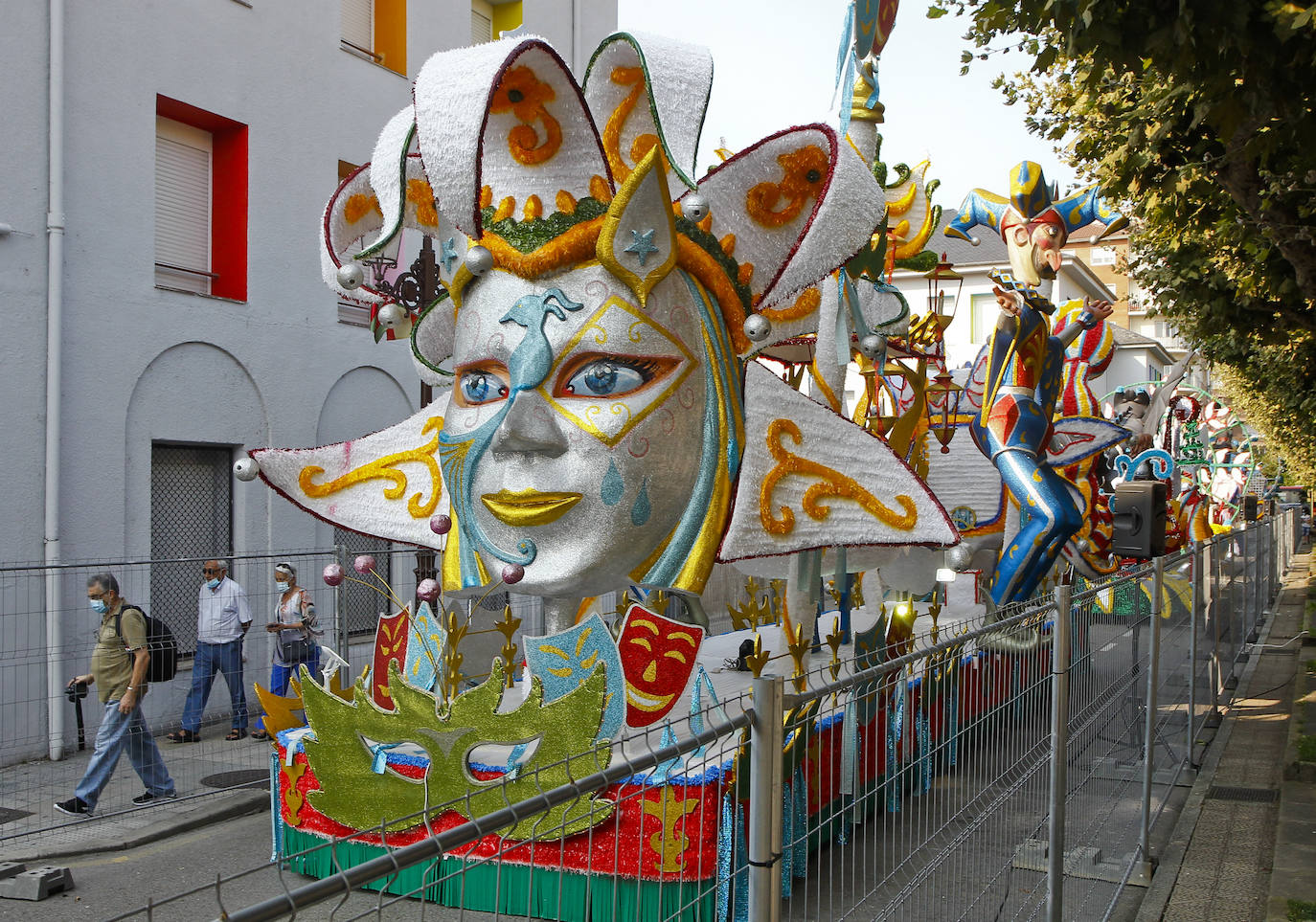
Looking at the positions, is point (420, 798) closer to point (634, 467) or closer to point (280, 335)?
point (634, 467)

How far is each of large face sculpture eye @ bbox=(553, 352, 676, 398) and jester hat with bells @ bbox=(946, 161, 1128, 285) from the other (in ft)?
15.6

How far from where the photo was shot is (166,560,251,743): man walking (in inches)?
348

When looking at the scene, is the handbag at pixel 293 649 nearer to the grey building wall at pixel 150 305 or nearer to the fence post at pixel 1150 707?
the grey building wall at pixel 150 305

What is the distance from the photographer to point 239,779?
8484 mm

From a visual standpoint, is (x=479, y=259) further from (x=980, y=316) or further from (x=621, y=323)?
(x=980, y=316)

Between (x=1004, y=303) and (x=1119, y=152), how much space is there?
130 centimetres

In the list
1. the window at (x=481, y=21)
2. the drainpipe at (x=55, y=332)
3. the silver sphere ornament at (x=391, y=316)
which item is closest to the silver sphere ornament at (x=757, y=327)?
the silver sphere ornament at (x=391, y=316)

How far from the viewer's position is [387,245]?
219 inches

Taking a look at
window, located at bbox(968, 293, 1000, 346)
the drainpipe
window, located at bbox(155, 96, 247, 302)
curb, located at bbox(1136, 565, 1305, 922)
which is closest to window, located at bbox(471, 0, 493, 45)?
window, located at bbox(155, 96, 247, 302)

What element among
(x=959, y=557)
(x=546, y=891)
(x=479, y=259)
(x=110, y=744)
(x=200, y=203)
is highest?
(x=200, y=203)

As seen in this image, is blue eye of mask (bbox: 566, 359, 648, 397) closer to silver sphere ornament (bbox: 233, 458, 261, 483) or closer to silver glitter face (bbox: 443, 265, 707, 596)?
silver glitter face (bbox: 443, 265, 707, 596)

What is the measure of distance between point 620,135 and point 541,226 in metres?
0.82

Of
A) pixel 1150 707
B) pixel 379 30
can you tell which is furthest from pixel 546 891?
pixel 379 30

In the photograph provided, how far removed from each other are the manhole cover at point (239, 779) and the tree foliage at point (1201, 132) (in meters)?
6.81
